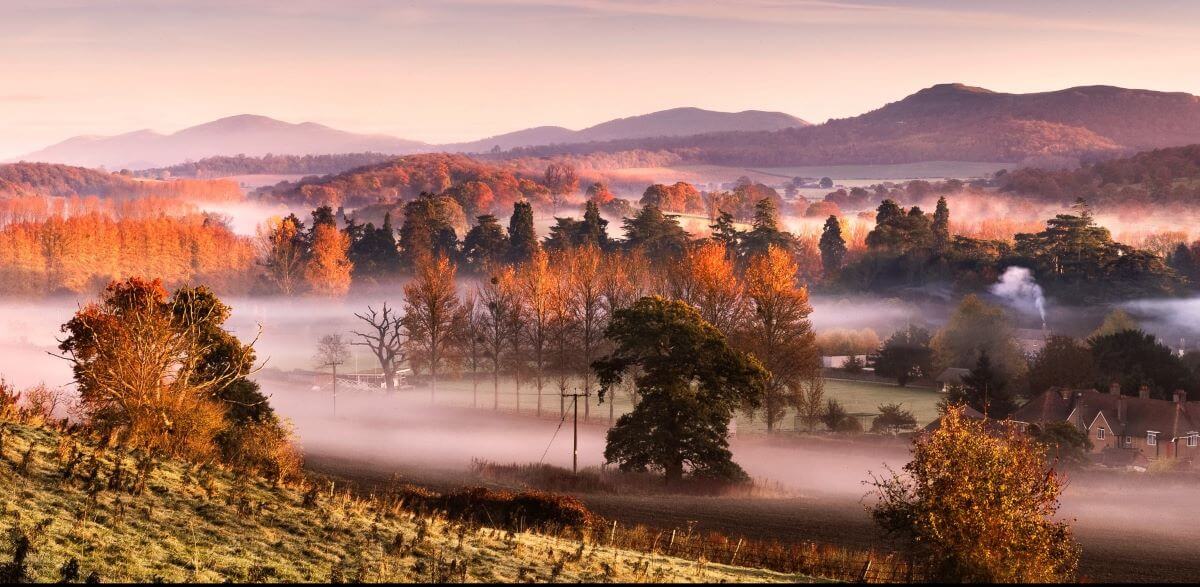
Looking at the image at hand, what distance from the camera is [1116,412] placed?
75.2 metres

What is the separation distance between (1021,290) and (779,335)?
205ft

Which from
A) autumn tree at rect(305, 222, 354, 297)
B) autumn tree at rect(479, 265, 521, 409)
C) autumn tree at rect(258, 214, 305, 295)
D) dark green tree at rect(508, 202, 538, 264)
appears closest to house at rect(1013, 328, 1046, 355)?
autumn tree at rect(479, 265, 521, 409)

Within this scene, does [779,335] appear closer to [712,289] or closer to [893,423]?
[712,289]

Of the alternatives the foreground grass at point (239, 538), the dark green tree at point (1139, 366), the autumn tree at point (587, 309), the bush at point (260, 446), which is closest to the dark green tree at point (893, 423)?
the dark green tree at point (1139, 366)

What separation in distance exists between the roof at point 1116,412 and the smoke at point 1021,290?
50.8m

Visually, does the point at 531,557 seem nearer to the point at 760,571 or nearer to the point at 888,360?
the point at 760,571

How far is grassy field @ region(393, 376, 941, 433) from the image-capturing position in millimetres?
82562

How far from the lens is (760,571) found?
3023 centimetres

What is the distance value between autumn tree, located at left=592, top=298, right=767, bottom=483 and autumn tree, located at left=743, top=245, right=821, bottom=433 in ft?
66.9

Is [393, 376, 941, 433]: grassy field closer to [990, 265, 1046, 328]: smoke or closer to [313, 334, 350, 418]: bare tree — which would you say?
[313, 334, 350, 418]: bare tree

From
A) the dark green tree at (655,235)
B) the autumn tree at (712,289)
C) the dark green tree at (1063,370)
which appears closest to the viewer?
the autumn tree at (712,289)

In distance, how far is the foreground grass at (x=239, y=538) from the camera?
23.3 metres

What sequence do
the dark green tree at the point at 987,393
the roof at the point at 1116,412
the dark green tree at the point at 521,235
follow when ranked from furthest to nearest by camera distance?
the dark green tree at the point at 521,235 → the dark green tree at the point at 987,393 → the roof at the point at 1116,412

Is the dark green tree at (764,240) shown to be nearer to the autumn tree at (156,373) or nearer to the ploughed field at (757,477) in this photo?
the ploughed field at (757,477)
